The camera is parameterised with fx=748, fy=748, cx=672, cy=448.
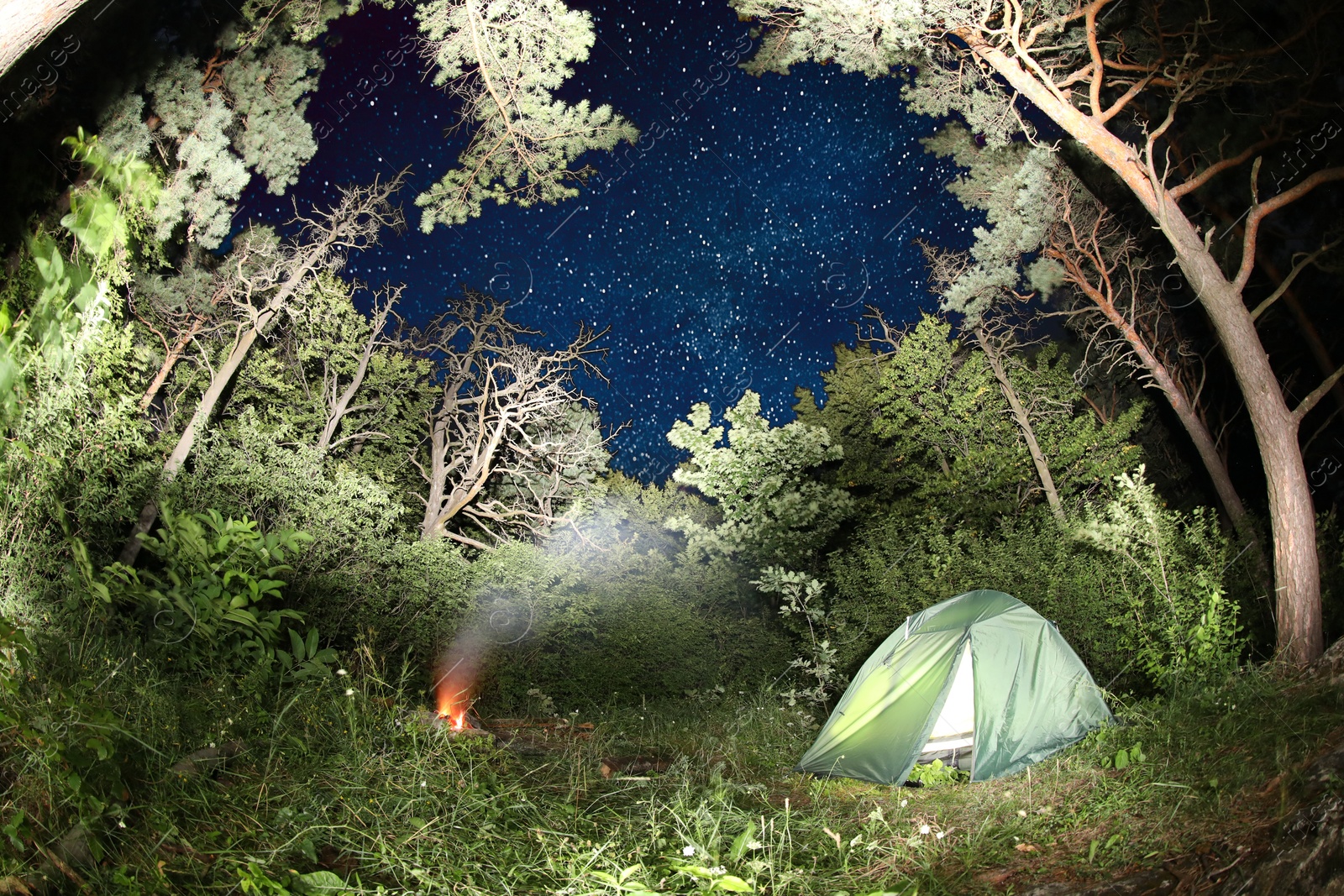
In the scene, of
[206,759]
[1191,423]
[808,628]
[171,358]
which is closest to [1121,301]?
[1191,423]

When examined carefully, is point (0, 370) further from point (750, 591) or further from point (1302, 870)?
point (750, 591)

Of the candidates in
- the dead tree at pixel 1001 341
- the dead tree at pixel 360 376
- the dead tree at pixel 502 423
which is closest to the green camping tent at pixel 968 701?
the dead tree at pixel 502 423

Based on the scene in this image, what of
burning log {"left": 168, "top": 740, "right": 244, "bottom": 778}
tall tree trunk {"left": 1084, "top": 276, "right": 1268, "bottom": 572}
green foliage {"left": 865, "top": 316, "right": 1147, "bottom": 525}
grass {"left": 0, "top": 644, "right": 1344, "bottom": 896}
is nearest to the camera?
grass {"left": 0, "top": 644, "right": 1344, "bottom": 896}

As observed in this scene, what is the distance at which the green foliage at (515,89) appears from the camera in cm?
576

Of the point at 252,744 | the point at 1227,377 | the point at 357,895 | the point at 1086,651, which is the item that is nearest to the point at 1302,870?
the point at 357,895

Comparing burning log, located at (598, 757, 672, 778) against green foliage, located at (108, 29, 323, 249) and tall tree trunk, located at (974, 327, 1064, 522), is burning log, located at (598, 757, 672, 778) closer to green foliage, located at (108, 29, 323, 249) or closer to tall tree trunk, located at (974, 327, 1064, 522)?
green foliage, located at (108, 29, 323, 249)

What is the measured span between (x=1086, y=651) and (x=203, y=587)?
8021 millimetres

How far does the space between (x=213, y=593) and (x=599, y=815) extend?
196 cm

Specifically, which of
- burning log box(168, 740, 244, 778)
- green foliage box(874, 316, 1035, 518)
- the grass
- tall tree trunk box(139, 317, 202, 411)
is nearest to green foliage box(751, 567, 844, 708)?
green foliage box(874, 316, 1035, 518)

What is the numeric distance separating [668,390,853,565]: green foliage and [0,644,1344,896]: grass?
663 cm

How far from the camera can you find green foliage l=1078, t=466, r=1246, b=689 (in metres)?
5.12

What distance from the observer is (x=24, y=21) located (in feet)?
8.57

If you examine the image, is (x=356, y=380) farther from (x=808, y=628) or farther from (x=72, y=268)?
(x=72, y=268)

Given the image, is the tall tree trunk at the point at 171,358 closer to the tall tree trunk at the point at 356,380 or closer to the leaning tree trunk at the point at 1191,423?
the tall tree trunk at the point at 356,380
